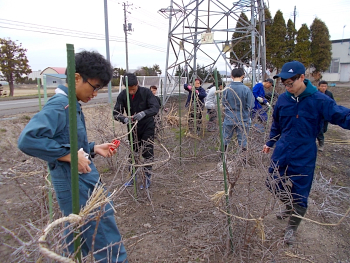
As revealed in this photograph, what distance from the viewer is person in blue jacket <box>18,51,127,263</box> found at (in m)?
1.23

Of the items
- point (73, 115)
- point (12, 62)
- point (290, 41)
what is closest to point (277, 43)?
point (290, 41)

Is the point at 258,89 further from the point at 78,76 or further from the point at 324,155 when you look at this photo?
the point at 78,76

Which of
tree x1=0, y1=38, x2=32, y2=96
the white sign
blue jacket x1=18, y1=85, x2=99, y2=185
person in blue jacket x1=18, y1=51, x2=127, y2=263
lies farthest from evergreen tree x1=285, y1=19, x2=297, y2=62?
blue jacket x1=18, y1=85, x2=99, y2=185

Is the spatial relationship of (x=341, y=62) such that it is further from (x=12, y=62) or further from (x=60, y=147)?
(x=60, y=147)

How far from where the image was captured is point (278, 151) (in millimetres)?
2424

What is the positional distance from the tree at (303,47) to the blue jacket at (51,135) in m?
23.4

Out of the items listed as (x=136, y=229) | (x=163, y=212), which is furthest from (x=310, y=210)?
(x=136, y=229)

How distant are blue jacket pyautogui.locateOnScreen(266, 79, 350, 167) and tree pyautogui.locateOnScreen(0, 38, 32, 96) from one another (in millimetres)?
18005

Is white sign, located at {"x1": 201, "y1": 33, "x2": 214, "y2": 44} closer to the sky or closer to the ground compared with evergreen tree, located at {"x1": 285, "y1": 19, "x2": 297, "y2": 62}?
closer to the ground

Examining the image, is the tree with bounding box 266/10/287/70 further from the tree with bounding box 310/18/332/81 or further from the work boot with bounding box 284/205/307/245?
the work boot with bounding box 284/205/307/245

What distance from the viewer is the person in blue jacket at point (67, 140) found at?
123 cm

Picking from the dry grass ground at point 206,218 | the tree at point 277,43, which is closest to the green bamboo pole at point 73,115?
the dry grass ground at point 206,218

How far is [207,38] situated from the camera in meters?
8.41

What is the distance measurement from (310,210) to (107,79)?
2913mm
